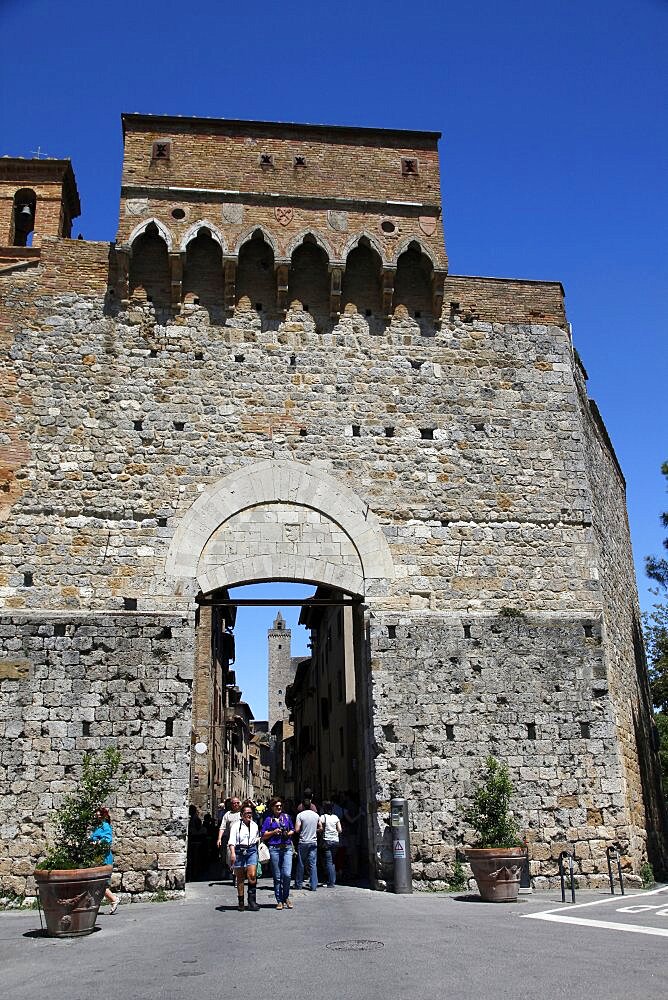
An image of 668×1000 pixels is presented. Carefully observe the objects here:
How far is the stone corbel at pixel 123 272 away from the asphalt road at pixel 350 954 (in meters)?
9.73

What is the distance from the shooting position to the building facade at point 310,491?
11953 mm

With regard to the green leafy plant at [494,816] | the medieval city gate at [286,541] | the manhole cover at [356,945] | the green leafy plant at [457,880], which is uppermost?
the medieval city gate at [286,541]

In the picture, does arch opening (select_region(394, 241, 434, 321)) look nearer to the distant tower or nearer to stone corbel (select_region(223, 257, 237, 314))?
stone corbel (select_region(223, 257, 237, 314))

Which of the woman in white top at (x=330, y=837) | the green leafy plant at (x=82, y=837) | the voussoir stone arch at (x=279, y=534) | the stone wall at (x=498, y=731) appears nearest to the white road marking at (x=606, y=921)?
the stone wall at (x=498, y=731)

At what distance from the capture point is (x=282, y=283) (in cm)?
1438

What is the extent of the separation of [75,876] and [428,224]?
39.6ft

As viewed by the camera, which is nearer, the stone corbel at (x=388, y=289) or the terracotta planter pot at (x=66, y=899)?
the terracotta planter pot at (x=66, y=899)

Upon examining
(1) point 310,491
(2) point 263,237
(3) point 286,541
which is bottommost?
(3) point 286,541

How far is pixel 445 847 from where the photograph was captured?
1183 cm

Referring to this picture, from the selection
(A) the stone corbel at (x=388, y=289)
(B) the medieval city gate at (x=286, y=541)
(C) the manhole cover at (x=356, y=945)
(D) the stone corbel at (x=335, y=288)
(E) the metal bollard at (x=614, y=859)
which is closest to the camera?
(C) the manhole cover at (x=356, y=945)

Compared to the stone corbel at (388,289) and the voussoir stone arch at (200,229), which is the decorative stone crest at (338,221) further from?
the voussoir stone arch at (200,229)

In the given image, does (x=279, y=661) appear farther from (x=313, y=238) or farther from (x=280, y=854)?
(x=280, y=854)

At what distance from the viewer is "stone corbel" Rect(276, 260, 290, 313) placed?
14.2 meters

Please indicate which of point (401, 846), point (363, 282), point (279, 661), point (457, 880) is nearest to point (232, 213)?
point (363, 282)
